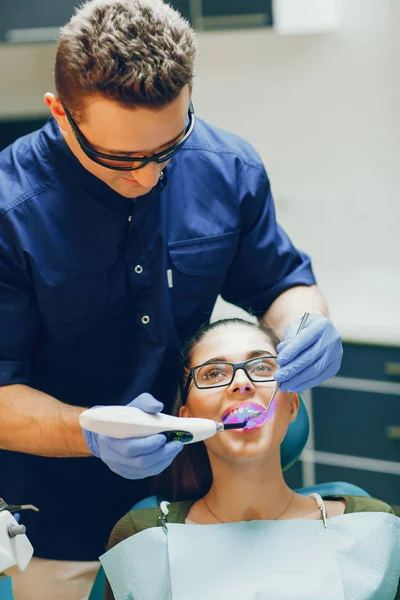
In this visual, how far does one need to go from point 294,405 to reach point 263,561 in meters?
0.35

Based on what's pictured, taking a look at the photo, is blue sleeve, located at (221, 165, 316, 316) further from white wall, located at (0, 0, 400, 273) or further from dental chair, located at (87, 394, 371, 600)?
white wall, located at (0, 0, 400, 273)

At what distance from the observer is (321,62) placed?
11.3 feet

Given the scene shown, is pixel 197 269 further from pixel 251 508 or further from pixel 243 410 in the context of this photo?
pixel 251 508

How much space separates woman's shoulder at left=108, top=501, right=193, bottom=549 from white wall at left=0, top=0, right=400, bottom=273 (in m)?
1.99

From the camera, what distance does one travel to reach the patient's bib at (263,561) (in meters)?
1.69

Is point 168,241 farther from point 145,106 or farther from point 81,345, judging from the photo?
point 145,106

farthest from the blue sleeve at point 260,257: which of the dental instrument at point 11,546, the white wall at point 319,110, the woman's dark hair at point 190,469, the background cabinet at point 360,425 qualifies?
the white wall at point 319,110

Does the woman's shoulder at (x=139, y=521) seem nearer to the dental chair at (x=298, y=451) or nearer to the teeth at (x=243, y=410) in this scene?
the dental chair at (x=298, y=451)

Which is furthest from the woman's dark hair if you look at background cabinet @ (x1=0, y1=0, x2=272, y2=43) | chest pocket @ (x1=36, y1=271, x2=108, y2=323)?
background cabinet @ (x1=0, y1=0, x2=272, y2=43)

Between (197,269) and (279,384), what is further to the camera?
(197,269)

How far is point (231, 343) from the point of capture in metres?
1.88

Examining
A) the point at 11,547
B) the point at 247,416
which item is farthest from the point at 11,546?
the point at 247,416

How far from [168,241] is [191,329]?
0.24 meters

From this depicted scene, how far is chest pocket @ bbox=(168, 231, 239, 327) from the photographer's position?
6.24 ft
